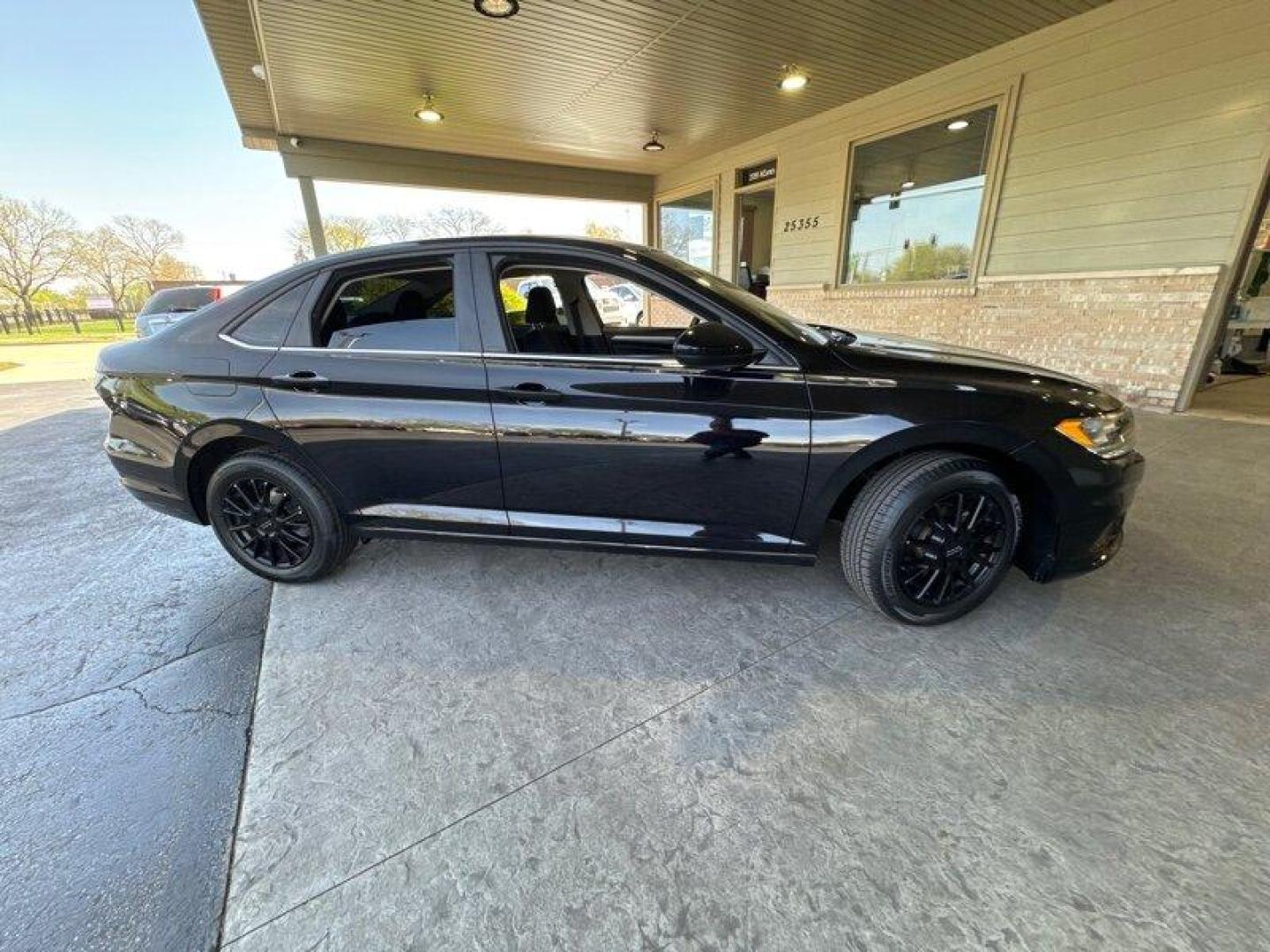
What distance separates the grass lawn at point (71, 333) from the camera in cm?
1811

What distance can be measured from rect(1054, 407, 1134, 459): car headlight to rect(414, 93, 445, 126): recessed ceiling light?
25.9 ft

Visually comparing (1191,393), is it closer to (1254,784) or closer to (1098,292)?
(1098,292)

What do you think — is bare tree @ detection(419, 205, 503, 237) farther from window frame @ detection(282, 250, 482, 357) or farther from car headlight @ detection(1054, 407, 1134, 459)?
car headlight @ detection(1054, 407, 1134, 459)

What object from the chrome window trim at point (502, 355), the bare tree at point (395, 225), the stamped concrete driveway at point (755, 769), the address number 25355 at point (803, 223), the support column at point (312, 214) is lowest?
the stamped concrete driveway at point (755, 769)

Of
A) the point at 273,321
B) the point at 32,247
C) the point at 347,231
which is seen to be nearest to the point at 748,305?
the point at 273,321

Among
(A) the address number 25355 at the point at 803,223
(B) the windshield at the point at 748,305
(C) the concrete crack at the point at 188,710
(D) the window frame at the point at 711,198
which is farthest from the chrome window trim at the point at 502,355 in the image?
(D) the window frame at the point at 711,198

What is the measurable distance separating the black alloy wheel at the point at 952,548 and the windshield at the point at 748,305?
78 cm

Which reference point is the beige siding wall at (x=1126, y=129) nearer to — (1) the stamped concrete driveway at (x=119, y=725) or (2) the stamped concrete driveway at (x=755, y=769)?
(2) the stamped concrete driveway at (x=755, y=769)

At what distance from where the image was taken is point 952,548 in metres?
2.00

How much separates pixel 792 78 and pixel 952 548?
644 centimetres

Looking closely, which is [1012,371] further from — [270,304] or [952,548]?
[270,304]

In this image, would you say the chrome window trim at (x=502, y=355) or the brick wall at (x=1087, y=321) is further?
the brick wall at (x=1087, y=321)

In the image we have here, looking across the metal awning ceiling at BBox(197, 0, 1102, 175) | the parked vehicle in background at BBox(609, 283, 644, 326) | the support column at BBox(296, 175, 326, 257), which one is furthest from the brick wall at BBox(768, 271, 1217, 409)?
the support column at BBox(296, 175, 326, 257)

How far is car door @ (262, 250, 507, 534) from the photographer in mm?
2127
